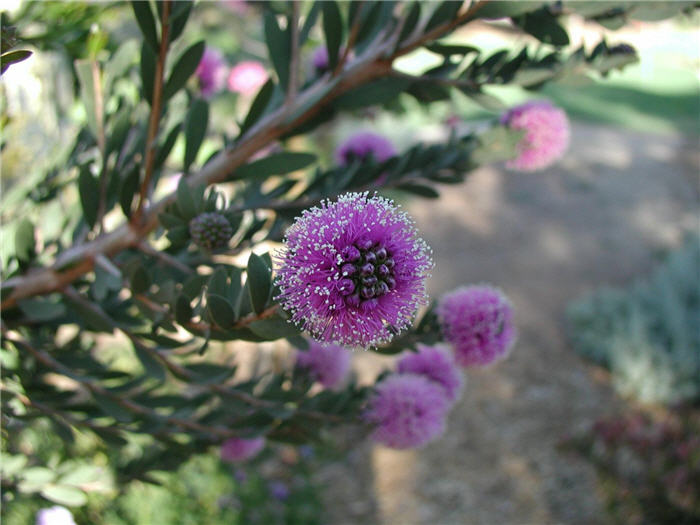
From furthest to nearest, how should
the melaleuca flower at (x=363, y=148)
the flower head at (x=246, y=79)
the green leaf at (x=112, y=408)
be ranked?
the flower head at (x=246, y=79), the melaleuca flower at (x=363, y=148), the green leaf at (x=112, y=408)

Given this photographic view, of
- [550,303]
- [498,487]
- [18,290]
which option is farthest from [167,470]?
[550,303]

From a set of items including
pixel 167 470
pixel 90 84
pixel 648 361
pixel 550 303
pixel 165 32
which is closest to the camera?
pixel 165 32

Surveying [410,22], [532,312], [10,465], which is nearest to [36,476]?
[10,465]

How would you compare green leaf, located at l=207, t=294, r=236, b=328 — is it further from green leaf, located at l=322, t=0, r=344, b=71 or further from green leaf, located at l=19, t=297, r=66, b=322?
Result: green leaf, located at l=322, t=0, r=344, b=71

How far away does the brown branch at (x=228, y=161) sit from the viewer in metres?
0.82

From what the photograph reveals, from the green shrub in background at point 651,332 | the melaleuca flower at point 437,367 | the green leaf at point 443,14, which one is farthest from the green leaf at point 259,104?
the green shrub in background at point 651,332

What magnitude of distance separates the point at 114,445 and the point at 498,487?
238cm

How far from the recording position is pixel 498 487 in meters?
2.87

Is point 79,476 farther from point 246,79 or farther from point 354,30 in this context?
point 246,79

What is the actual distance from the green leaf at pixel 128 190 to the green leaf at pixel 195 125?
0.23 feet

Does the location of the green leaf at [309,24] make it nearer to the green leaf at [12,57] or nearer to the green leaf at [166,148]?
the green leaf at [166,148]

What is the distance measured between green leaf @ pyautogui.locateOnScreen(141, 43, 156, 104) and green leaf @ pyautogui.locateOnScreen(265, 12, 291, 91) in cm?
16

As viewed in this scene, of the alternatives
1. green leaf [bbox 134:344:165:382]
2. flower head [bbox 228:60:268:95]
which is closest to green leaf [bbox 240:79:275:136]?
green leaf [bbox 134:344:165:382]

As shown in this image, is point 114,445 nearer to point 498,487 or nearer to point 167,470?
point 167,470
